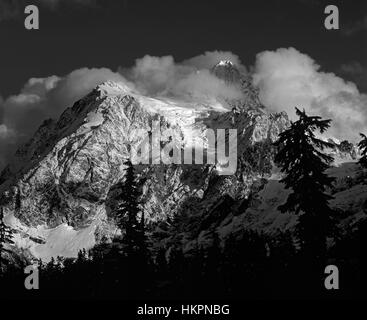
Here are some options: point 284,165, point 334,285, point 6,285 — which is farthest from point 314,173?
point 6,285

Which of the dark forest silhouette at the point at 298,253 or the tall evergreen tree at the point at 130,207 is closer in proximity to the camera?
the dark forest silhouette at the point at 298,253

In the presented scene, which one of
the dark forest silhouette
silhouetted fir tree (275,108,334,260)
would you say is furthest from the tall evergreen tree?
silhouetted fir tree (275,108,334,260)

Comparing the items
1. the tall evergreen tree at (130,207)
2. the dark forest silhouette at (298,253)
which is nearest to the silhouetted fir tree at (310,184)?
the dark forest silhouette at (298,253)

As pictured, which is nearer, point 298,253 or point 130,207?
point 130,207

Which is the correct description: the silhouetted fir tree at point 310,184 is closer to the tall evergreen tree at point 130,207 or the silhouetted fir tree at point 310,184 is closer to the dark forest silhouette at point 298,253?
the dark forest silhouette at point 298,253

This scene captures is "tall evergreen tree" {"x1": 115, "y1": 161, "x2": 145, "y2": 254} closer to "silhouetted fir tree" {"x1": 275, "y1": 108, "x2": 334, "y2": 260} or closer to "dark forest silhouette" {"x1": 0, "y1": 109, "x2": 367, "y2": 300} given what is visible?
"dark forest silhouette" {"x1": 0, "y1": 109, "x2": 367, "y2": 300}

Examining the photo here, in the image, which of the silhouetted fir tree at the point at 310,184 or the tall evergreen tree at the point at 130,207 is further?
the tall evergreen tree at the point at 130,207

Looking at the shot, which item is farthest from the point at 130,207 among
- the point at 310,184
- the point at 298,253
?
the point at 298,253

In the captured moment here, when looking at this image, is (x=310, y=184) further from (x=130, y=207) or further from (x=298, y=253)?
(x=298, y=253)

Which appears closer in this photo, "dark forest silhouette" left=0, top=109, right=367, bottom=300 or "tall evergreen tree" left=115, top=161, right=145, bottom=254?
"dark forest silhouette" left=0, top=109, right=367, bottom=300

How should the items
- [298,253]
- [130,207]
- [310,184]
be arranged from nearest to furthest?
[310,184] < [130,207] < [298,253]
